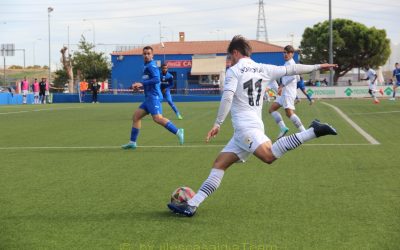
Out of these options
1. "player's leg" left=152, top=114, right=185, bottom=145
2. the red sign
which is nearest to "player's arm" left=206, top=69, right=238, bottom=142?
"player's leg" left=152, top=114, right=185, bottom=145

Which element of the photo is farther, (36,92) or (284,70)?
(36,92)

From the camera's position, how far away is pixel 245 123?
6711mm

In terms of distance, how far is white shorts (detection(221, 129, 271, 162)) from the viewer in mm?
6598

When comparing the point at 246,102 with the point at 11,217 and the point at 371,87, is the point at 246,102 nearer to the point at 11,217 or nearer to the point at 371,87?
the point at 11,217

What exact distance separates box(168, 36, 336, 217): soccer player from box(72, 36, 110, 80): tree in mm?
72723

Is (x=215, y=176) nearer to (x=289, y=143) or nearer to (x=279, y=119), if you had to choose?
(x=289, y=143)

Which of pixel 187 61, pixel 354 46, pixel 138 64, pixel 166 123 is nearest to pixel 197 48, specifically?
pixel 187 61

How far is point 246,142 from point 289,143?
447mm

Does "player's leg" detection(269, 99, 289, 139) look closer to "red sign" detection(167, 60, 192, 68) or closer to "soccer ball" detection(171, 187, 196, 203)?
"soccer ball" detection(171, 187, 196, 203)

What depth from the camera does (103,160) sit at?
11773 mm

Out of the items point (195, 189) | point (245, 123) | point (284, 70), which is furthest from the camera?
point (195, 189)

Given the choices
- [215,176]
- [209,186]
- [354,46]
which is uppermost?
[354,46]

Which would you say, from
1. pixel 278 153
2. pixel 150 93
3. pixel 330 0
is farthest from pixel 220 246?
pixel 330 0

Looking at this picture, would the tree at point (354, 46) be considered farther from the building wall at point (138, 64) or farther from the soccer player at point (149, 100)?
the soccer player at point (149, 100)
